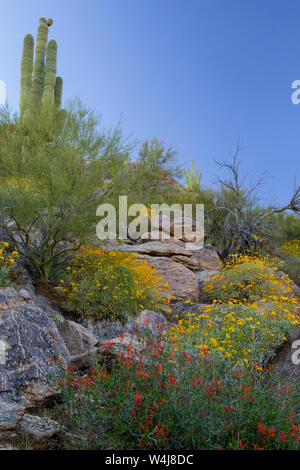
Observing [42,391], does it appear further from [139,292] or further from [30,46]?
[30,46]

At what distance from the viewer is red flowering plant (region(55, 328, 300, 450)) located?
2625mm

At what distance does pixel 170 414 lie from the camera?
2.77 m

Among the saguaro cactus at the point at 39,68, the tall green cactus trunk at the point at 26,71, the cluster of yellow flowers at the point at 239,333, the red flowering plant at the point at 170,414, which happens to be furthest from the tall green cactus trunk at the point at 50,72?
the red flowering plant at the point at 170,414

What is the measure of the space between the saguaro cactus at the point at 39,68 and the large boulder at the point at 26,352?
16096 mm

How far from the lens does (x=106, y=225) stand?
8.54m

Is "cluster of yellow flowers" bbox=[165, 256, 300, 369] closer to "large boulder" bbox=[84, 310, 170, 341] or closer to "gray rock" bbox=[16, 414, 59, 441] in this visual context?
"large boulder" bbox=[84, 310, 170, 341]

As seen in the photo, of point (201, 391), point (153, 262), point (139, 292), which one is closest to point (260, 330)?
point (139, 292)

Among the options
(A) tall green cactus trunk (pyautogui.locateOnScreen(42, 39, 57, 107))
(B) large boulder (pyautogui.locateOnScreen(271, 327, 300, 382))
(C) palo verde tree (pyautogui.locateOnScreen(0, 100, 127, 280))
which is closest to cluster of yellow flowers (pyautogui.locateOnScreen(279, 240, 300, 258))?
(C) palo verde tree (pyautogui.locateOnScreen(0, 100, 127, 280))

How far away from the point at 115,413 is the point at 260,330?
11.4ft

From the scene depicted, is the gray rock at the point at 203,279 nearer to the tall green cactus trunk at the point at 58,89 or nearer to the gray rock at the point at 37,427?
the gray rock at the point at 37,427

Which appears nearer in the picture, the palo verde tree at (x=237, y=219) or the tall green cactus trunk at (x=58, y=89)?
the palo verde tree at (x=237, y=219)

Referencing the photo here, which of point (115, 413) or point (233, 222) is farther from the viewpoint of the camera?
point (233, 222)

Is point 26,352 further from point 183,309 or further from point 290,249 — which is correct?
point 290,249

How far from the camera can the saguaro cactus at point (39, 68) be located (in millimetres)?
18953
